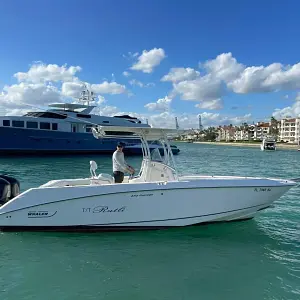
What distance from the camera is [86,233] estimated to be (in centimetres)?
722

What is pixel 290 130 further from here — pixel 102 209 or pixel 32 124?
pixel 102 209

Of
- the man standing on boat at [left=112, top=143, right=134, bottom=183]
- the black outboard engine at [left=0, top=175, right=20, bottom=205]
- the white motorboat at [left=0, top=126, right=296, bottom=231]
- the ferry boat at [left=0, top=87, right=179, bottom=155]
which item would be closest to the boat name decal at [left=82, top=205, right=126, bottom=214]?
the white motorboat at [left=0, top=126, right=296, bottom=231]

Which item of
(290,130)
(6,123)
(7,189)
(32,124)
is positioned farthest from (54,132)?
(290,130)

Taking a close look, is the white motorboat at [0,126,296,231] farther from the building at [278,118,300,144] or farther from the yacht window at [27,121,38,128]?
the building at [278,118,300,144]

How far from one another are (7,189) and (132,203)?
9.80ft

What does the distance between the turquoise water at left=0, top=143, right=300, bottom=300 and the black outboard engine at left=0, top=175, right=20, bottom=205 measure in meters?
0.87

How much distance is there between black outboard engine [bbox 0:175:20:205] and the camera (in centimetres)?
738

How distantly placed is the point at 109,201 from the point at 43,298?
8.64ft

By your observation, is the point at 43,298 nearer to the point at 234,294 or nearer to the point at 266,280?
the point at 234,294

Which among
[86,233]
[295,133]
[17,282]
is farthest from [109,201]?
[295,133]

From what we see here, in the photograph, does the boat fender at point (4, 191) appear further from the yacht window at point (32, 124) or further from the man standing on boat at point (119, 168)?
the yacht window at point (32, 124)

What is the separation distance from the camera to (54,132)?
3841 centimetres

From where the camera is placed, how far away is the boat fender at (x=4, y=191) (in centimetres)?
735

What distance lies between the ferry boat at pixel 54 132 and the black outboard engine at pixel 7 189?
26.8 m
